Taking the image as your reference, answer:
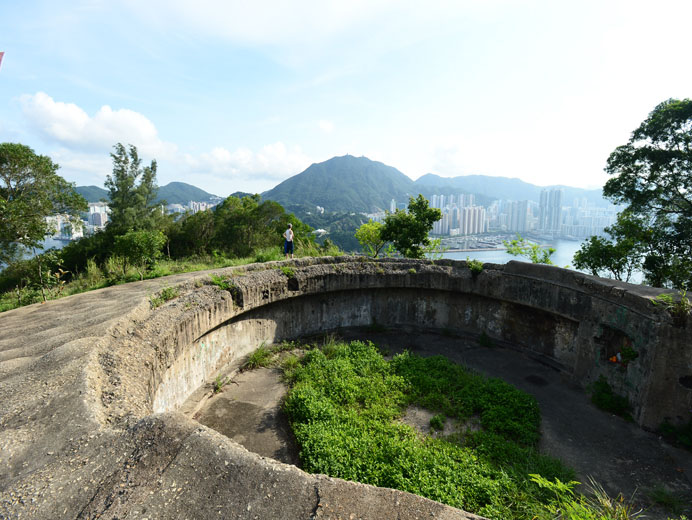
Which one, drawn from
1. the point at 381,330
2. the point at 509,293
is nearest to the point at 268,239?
the point at 381,330

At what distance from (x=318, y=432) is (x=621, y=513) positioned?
11.3 feet

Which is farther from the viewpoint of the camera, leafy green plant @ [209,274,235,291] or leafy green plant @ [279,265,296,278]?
leafy green plant @ [279,265,296,278]

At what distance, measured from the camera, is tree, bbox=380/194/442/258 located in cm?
1312

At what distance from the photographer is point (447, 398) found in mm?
6203

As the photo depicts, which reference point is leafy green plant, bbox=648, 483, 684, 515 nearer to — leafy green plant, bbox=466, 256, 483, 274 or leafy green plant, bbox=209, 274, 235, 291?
leafy green plant, bbox=466, 256, 483, 274

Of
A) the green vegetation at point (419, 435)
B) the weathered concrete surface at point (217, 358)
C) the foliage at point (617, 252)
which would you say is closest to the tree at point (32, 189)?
the weathered concrete surface at point (217, 358)

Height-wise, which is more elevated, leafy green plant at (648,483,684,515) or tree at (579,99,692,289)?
tree at (579,99,692,289)

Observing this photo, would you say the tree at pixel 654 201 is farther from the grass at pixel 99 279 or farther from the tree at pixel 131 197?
the tree at pixel 131 197

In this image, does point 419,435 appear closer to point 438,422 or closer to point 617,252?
point 438,422

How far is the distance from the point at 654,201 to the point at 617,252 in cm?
371

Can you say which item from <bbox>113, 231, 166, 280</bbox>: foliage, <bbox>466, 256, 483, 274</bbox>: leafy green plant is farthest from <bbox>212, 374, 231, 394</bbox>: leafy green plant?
<bbox>466, 256, 483, 274</bbox>: leafy green plant

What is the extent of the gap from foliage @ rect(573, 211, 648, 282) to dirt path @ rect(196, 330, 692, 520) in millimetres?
6189

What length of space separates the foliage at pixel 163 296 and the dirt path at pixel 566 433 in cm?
201

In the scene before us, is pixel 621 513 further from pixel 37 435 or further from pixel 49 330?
pixel 49 330
